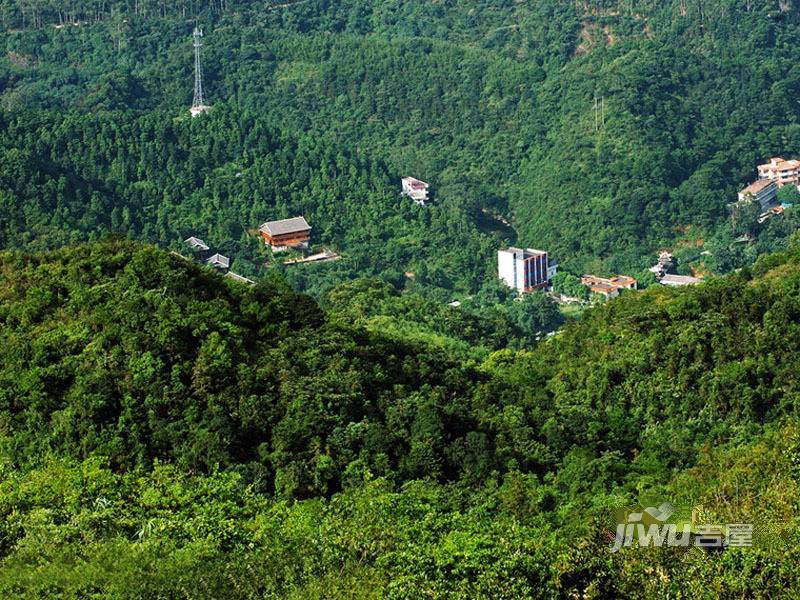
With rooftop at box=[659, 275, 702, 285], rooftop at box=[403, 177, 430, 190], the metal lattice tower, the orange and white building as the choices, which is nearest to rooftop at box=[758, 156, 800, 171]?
rooftop at box=[659, 275, 702, 285]

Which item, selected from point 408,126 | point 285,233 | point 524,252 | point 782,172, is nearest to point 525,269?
point 524,252

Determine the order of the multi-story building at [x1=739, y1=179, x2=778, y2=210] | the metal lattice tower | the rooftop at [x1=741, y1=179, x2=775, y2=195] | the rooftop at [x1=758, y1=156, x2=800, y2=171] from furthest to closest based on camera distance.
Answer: the metal lattice tower
the rooftop at [x1=758, y1=156, x2=800, y2=171]
the rooftop at [x1=741, y1=179, x2=775, y2=195]
the multi-story building at [x1=739, y1=179, x2=778, y2=210]

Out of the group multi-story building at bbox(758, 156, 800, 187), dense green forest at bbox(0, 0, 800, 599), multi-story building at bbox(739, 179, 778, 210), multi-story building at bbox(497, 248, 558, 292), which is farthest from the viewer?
multi-story building at bbox(758, 156, 800, 187)

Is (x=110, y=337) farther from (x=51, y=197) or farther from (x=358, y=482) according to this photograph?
(x=51, y=197)

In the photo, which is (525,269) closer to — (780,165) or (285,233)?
(285,233)

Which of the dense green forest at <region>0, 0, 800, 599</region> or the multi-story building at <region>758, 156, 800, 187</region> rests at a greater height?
the dense green forest at <region>0, 0, 800, 599</region>

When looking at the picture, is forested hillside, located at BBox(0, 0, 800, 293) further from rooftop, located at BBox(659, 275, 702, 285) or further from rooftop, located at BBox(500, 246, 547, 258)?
rooftop, located at BBox(659, 275, 702, 285)
